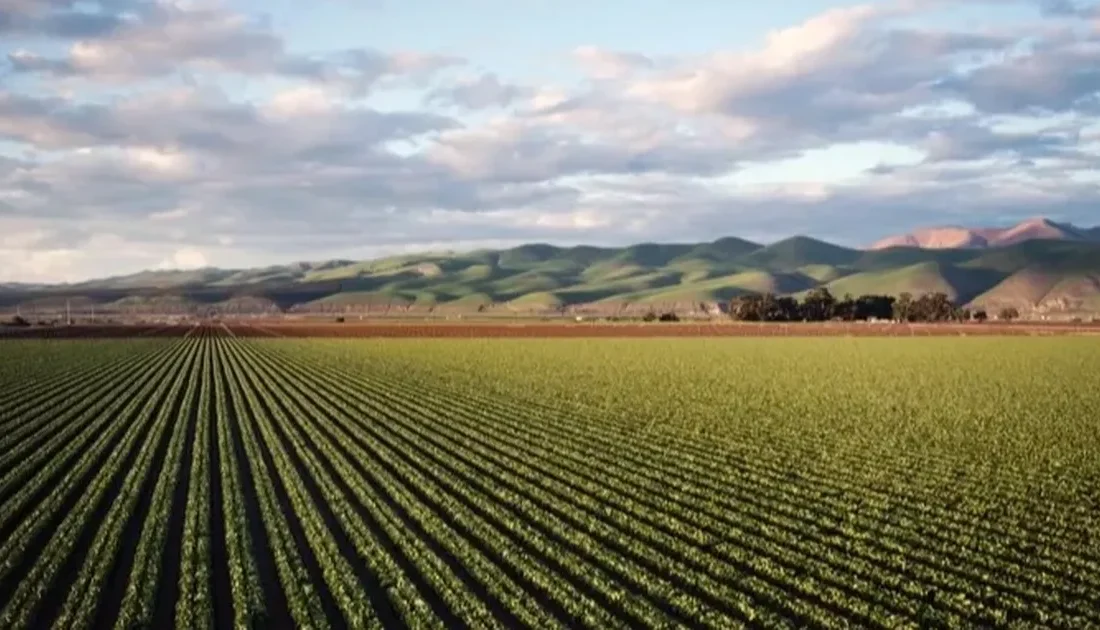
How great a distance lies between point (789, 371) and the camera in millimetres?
59031

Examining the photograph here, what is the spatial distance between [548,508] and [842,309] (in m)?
146

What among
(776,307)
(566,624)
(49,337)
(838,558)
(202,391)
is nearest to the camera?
(566,624)

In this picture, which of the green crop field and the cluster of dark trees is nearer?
the green crop field

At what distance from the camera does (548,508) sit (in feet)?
68.6

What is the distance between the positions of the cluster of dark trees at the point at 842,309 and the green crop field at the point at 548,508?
11219 centimetres

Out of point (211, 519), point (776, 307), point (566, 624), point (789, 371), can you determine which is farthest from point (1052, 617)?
point (776, 307)

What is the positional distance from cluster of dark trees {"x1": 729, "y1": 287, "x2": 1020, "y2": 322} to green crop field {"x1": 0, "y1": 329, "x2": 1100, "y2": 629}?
112m

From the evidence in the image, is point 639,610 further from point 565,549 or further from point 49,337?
point 49,337

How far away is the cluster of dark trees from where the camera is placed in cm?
15612

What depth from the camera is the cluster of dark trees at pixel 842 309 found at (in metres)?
156

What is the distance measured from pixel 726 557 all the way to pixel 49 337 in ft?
336

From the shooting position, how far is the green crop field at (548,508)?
14586 mm

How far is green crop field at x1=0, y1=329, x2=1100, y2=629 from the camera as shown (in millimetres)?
14586

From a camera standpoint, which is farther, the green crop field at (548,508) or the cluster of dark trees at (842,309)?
the cluster of dark trees at (842,309)
